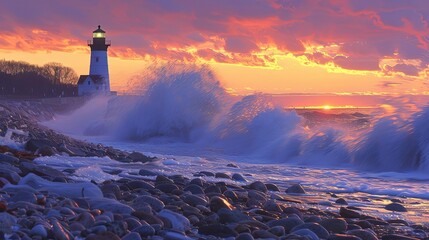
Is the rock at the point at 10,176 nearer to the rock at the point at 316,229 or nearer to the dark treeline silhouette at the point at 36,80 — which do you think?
the rock at the point at 316,229

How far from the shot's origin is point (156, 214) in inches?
204

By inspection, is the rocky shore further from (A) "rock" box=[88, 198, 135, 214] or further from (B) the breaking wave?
(B) the breaking wave

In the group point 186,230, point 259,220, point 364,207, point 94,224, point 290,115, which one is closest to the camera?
point 94,224

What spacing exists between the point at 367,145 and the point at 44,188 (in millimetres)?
9988

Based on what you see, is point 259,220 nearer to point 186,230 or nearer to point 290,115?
point 186,230

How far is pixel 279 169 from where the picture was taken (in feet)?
41.2

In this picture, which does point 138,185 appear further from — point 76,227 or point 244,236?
point 76,227

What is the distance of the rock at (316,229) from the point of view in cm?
513

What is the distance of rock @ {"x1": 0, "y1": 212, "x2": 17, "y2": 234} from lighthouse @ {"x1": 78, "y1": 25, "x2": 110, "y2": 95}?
47992 mm

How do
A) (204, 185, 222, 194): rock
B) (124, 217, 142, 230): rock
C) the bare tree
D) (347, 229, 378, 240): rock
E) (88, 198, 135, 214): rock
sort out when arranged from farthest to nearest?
the bare tree < (204, 185, 222, 194): rock < (347, 229, 378, 240): rock < (88, 198, 135, 214): rock < (124, 217, 142, 230): rock

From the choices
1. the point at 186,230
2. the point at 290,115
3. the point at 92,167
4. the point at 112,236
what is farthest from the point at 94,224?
the point at 290,115

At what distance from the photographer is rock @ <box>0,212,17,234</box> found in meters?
Result: 3.97

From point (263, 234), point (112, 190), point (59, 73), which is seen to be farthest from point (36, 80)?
point (263, 234)

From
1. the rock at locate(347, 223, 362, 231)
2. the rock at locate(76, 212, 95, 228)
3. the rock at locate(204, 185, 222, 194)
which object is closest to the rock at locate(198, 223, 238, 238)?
the rock at locate(76, 212, 95, 228)
